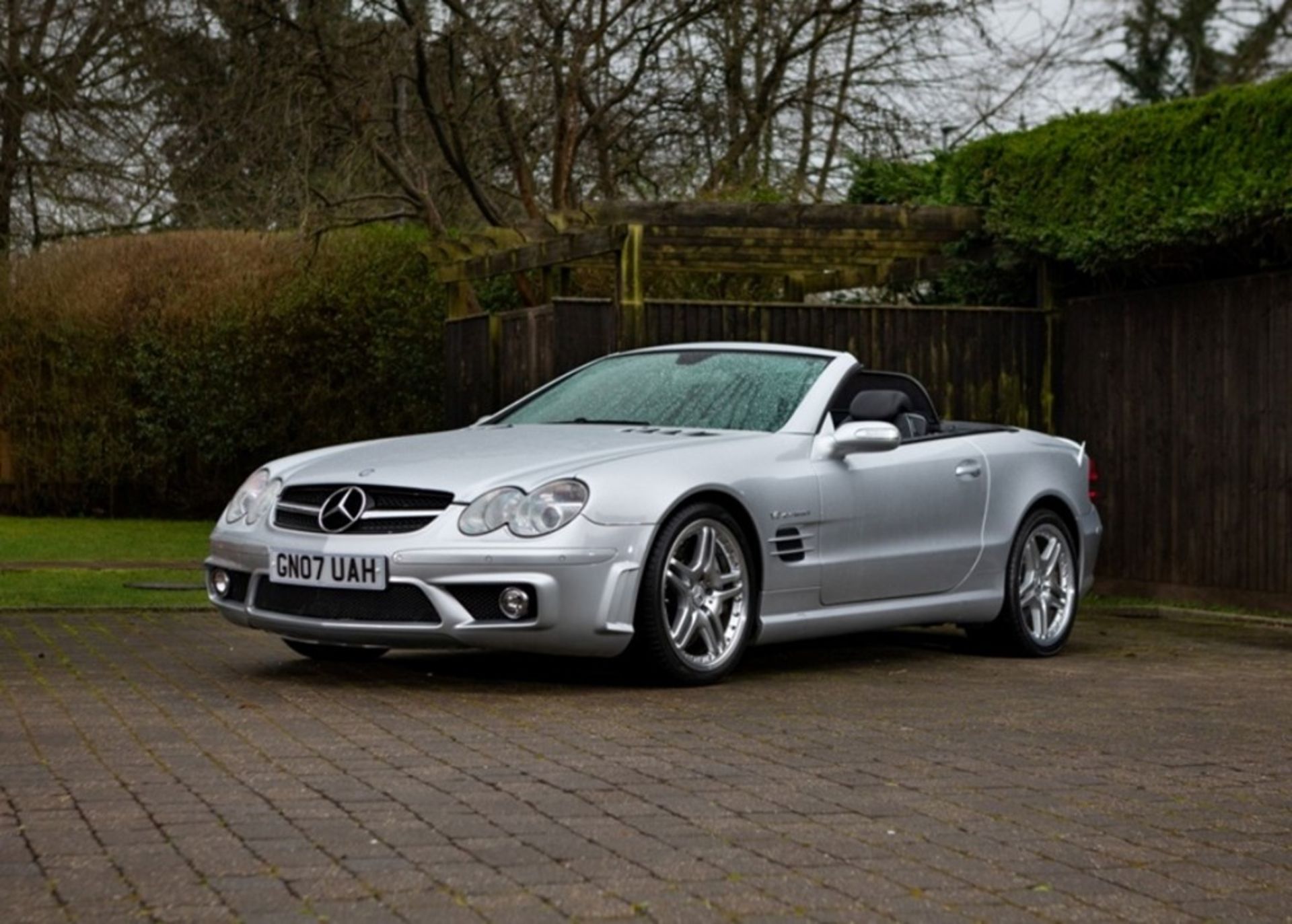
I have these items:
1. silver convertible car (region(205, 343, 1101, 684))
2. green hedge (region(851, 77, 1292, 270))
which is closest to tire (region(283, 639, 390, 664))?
silver convertible car (region(205, 343, 1101, 684))

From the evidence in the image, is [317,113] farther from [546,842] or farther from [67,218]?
[546,842]

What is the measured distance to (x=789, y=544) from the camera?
9.24m

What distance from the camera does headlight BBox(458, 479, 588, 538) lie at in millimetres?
8320

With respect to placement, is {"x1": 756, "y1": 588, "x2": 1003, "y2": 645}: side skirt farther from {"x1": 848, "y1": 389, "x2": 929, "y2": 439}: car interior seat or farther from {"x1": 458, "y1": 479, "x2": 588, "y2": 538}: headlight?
{"x1": 458, "y1": 479, "x2": 588, "y2": 538}: headlight

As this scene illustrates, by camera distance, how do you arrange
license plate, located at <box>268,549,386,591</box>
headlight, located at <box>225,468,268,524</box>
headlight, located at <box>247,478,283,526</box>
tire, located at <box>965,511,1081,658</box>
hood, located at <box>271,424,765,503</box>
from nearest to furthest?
license plate, located at <box>268,549,386,591</box>
hood, located at <box>271,424,765,503</box>
headlight, located at <box>247,478,283,526</box>
headlight, located at <box>225,468,268,524</box>
tire, located at <box>965,511,1081,658</box>

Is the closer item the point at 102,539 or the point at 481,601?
the point at 481,601

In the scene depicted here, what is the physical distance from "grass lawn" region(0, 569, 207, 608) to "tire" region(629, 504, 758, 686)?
15.2 ft

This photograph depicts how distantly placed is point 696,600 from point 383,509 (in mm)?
1335

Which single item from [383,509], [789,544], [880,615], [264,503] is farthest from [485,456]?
[880,615]

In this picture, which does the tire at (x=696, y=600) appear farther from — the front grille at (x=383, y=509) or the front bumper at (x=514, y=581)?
the front grille at (x=383, y=509)

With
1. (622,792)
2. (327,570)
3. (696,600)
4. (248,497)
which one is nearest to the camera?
(622,792)

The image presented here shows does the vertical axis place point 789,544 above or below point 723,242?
below

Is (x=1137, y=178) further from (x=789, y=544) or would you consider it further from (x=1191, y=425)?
(x=789, y=544)

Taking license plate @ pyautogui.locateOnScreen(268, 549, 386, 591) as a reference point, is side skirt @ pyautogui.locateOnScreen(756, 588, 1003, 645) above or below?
Result: below
